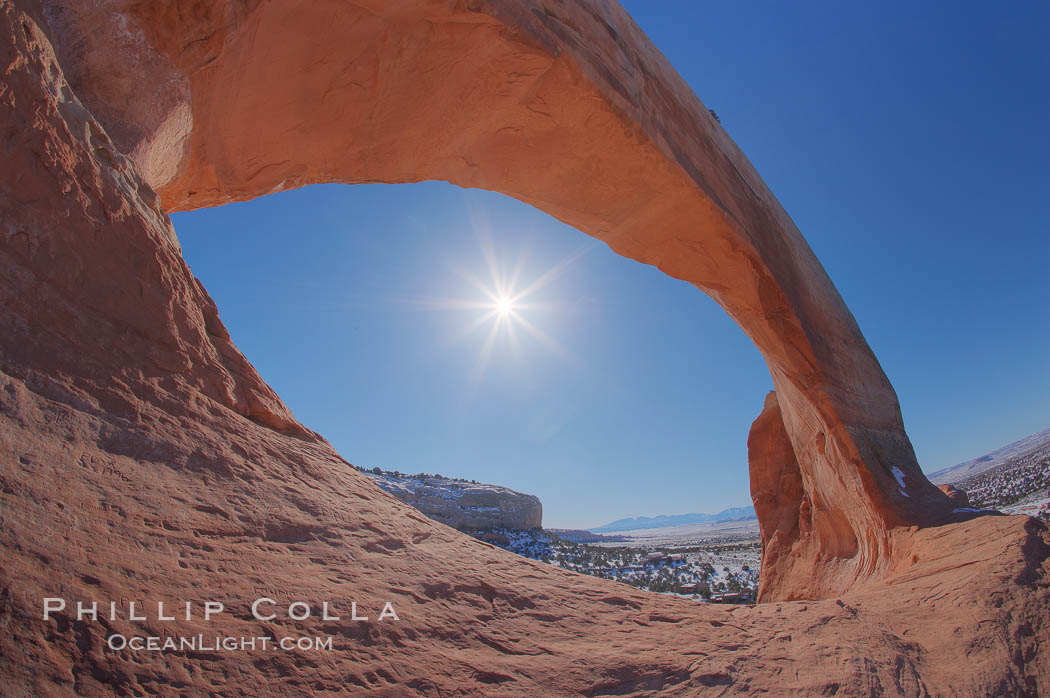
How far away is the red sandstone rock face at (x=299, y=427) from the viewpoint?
184 cm

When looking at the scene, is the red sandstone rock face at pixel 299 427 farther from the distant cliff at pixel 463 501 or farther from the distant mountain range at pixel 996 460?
the distant mountain range at pixel 996 460

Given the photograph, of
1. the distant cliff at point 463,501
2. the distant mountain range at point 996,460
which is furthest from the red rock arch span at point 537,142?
the distant mountain range at point 996,460

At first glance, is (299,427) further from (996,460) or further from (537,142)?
(996,460)

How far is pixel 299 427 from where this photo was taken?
359 cm

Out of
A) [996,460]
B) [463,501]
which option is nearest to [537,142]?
[463,501]

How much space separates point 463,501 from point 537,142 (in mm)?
31570

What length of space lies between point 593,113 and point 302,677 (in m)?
5.65

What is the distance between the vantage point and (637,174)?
258 inches

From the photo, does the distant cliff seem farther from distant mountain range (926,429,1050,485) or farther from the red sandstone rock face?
distant mountain range (926,429,1050,485)

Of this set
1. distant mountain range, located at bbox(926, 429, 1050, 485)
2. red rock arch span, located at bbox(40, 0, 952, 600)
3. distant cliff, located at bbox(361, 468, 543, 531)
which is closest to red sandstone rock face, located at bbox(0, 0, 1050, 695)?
red rock arch span, located at bbox(40, 0, 952, 600)

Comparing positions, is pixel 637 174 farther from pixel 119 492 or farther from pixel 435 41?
pixel 119 492

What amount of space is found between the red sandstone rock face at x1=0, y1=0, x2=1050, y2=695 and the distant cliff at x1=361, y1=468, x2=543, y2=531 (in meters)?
25.1

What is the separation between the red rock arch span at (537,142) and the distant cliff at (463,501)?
945 inches

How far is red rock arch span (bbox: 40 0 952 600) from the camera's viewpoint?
13.4 ft
